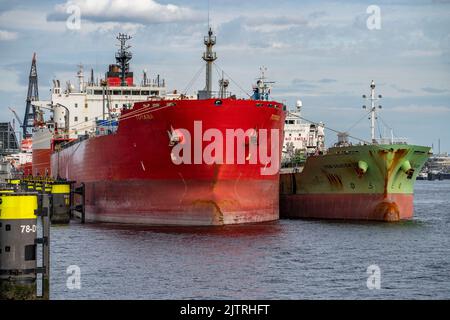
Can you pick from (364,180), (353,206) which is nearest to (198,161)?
(364,180)

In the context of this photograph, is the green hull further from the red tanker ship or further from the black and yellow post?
the black and yellow post

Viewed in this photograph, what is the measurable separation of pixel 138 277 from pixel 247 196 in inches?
484

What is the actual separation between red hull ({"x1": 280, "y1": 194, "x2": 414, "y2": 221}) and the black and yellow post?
24500mm

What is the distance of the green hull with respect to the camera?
3659 cm

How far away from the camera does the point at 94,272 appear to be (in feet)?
71.6

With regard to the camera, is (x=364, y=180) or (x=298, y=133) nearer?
(x=364, y=180)

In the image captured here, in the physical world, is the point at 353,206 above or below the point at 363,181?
below

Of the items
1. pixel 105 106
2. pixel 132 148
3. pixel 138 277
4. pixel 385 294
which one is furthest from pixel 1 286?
pixel 105 106

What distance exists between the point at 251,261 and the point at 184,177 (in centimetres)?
874

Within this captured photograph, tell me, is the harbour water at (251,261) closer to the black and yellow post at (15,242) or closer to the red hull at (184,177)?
the red hull at (184,177)

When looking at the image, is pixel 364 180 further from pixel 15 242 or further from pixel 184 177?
pixel 15 242

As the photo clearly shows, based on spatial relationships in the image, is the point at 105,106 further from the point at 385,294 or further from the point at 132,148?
the point at 385,294

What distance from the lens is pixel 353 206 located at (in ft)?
126

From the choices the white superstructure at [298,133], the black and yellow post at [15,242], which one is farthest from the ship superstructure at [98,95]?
the black and yellow post at [15,242]
